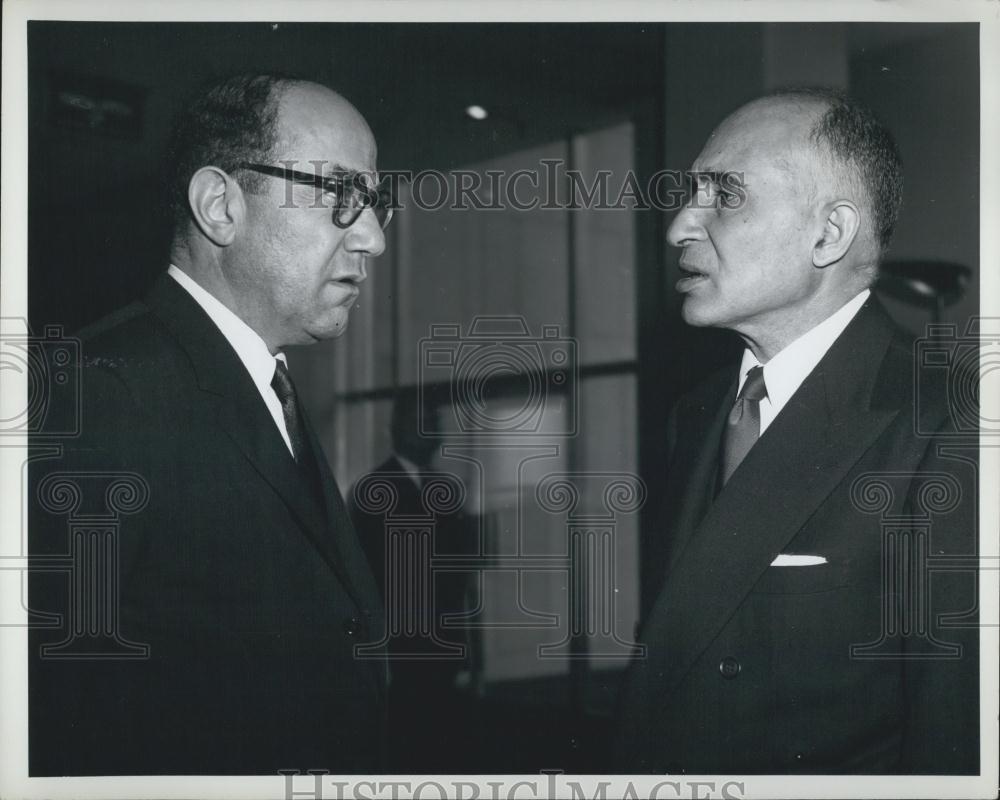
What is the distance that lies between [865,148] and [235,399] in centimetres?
156

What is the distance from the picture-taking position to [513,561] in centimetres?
230

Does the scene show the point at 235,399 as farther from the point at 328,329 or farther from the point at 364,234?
the point at 364,234

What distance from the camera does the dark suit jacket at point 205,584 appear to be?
7.29 feet

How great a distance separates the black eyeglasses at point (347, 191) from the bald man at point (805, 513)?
697 millimetres

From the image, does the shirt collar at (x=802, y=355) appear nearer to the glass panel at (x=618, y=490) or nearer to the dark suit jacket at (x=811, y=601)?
the dark suit jacket at (x=811, y=601)

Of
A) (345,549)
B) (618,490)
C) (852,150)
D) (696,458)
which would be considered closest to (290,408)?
(345,549)

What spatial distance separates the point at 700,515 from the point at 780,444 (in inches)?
9.6

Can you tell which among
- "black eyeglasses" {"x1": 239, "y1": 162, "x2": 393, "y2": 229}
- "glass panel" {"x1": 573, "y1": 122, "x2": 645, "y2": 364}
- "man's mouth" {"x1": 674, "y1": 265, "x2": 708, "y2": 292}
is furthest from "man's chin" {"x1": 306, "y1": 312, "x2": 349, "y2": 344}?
"man's mouth" {"x1": 674, "y1": 265, "x2": 708, "y2": 292}

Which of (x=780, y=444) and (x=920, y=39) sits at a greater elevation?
(x=920, y=39)

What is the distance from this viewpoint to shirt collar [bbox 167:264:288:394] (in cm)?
223

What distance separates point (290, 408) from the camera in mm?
2281
